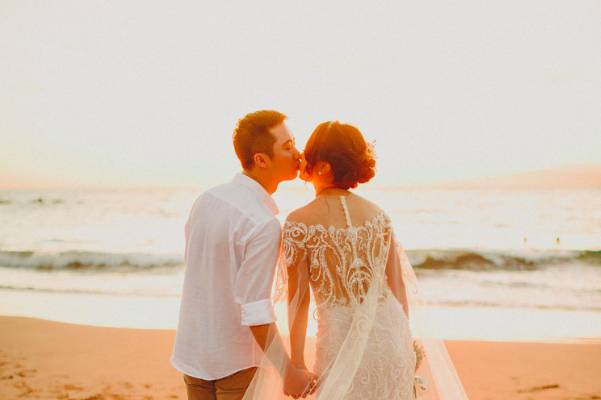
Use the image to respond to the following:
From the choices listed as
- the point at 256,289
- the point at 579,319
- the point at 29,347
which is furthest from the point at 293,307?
the point at 579,319

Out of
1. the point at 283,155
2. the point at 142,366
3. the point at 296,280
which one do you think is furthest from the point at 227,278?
the point at 142,366

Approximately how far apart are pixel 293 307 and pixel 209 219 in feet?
1.74

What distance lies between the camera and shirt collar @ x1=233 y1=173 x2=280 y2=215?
2293 millimetres

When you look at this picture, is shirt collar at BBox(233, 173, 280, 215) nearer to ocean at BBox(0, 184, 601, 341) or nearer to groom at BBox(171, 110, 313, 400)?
groom at BBox(171, 110, 313, 400)

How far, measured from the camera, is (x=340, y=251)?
2383 mm

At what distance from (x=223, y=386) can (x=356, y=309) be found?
653 mm

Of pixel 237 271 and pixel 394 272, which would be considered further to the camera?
pixel 394 272

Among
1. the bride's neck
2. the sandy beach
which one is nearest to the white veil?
the bride's neck

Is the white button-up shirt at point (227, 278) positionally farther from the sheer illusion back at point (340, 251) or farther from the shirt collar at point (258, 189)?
the sheer illusion back at point (340, 251)

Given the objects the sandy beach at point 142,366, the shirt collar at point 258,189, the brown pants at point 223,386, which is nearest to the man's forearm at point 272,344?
the brown pants at point 223,386

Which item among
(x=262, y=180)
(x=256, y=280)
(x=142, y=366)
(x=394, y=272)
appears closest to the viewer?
(x=256, y=280)

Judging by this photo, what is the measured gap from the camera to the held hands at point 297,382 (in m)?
2.34

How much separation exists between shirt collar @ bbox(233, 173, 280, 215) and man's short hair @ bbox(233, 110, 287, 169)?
8cm

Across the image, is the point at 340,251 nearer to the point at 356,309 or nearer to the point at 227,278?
the point at 356,309
